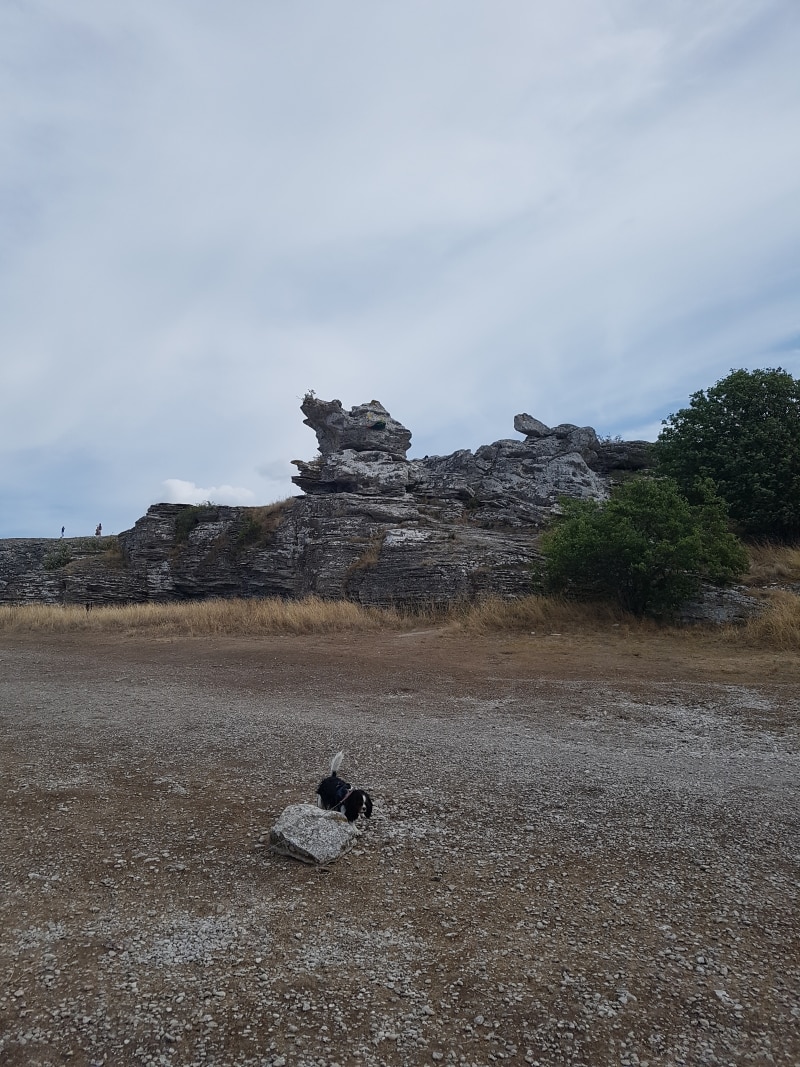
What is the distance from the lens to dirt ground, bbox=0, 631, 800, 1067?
261 centimetres

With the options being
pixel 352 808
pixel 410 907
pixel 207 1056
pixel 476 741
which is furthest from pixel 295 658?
pixel 207 1056

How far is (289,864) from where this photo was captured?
3990 mm

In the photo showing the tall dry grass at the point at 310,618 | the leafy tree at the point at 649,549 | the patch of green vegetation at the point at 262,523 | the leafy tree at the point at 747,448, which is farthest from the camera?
the patch of green vegetation at the point at 262,523

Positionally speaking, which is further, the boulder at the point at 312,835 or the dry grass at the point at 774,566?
the dry grass at the point at 774,566

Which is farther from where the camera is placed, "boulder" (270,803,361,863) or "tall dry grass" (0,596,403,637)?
"tall dry grass" (0,596,403,637)

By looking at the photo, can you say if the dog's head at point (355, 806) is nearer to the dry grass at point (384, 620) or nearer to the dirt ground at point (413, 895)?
the dirt ground at point (413, 895)

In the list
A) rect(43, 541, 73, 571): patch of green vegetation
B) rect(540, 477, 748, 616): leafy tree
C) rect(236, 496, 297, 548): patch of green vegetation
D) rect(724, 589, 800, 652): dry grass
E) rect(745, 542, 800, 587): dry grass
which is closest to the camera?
rect(724, 589, 800, 652): dry grass

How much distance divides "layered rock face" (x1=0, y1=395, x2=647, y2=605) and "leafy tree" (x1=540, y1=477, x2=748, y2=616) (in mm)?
3267

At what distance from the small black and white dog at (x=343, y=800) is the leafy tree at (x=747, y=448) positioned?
18.0 meters

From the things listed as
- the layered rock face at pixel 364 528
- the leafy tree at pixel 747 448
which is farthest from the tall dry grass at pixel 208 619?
the leafy tree at pixel 747 448

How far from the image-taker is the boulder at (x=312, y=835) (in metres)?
4.03

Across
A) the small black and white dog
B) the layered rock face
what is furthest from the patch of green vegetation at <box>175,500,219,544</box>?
the small black and white dog

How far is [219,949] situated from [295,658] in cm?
1043

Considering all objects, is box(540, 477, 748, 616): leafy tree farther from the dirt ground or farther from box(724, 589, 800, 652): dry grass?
the dirt ground
